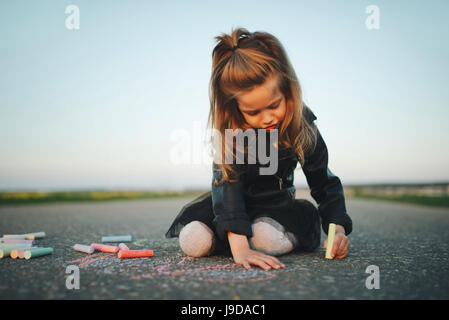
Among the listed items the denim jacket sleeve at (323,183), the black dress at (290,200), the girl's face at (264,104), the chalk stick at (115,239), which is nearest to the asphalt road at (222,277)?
the black dress at (290,200)

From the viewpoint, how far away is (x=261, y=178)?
2.75 m

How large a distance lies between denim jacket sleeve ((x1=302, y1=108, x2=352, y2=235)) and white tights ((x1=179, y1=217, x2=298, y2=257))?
440 millimetres

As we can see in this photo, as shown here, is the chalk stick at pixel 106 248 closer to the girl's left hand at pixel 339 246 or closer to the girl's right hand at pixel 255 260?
the girl's right hand at pixel 255 260

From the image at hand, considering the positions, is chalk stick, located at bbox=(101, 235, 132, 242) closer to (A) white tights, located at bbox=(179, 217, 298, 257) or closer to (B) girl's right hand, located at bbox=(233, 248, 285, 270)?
(A) white tights, located at bbox=(179, 217, 298, 257)

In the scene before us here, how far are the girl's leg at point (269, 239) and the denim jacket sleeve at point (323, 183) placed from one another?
0.38 m

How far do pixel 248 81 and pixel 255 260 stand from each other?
1131 mm

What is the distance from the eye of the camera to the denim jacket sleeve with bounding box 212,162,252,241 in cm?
235

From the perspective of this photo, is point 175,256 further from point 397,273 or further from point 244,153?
point 397,273

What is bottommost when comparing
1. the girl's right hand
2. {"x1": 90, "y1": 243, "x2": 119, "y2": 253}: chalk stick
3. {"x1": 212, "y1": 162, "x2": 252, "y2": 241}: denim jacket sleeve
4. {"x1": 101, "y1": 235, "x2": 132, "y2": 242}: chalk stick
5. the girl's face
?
{"x1": 101, "y1": 235, "x2": 132, "y2": 242}: chalk stick

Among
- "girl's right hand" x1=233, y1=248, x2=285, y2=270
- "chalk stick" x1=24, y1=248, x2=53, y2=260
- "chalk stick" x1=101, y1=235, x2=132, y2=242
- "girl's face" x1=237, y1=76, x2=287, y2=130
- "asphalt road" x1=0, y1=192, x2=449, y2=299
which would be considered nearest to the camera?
"asphalt road" x1=0, y1=192, x2=449, y2=299

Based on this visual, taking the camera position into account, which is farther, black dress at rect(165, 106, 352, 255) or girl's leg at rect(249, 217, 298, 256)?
black dress at rect(165, 106, 352, 255)

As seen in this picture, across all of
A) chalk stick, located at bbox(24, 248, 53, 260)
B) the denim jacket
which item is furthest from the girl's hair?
chalk stick, located at bbox(24, 248, 53, 260)

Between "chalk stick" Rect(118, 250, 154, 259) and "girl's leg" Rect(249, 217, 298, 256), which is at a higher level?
"girl's leg" Rect(249, 217, 298, 256)
